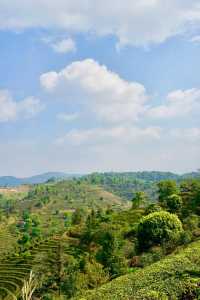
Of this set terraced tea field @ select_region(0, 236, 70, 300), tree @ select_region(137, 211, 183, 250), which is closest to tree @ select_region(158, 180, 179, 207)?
terraced tea field @ select_region(0, 236, 70, 300)

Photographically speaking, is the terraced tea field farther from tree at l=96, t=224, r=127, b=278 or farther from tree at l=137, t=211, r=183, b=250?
tree at l=137, t=211, r=183, b=250

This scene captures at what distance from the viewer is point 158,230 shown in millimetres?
69938

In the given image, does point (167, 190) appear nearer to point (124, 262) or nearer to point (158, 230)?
point (158, 230)

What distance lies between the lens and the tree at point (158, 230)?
69.9 metres

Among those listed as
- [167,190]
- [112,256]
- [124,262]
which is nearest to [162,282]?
[124,262]

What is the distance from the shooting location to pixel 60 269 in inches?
2697

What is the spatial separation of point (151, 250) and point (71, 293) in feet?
52.7

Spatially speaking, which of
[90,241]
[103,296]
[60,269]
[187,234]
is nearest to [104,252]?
[60,269]

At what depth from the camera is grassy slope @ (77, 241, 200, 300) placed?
119 ft

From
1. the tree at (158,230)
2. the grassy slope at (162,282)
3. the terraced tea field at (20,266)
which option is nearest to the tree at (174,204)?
the tree at (158,230)

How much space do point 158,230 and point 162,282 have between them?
30.8 m

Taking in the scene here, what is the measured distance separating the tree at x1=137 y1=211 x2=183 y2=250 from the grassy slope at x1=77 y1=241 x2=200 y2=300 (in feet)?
66.0

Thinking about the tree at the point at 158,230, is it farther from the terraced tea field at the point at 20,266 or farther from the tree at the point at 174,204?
the tree at the point at 174,204

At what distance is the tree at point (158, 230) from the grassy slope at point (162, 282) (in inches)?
792
